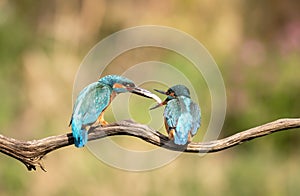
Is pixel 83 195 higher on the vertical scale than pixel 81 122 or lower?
higher

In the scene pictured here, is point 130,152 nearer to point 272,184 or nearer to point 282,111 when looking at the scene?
point 272,184

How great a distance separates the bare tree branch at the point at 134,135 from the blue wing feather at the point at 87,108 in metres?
0.02

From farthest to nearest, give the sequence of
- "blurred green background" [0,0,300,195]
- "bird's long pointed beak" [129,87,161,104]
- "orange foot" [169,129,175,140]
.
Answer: "blurred green background" [0,0,300,195]
"orange foot" [169,129,175,140]
"bird's long pointed beak" [129,87,161,104]

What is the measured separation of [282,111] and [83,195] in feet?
6.25

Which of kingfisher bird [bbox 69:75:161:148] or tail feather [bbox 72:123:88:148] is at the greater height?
Answer: kingfisher bird [bbox 69:75:161:148]

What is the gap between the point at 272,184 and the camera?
4129 millimetres

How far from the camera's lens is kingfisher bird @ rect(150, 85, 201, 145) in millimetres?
1245

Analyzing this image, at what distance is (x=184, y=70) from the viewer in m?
5.23

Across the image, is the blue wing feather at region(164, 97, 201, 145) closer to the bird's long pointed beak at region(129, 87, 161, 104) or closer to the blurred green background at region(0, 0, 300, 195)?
the bird's long pointed beak at region(129, 87, 161, 104)

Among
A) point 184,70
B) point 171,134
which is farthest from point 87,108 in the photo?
point 184,70

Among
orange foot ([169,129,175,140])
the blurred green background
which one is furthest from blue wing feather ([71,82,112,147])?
the blurred green background

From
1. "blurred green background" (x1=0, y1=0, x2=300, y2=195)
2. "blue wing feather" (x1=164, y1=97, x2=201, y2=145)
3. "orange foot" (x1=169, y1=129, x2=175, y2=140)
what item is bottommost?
"orange foot" (x1=169, y1=129, x2=175, y2=140)

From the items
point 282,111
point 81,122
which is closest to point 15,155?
point 81,122

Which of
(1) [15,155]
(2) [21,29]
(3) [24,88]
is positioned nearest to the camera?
(1) [15,155]
